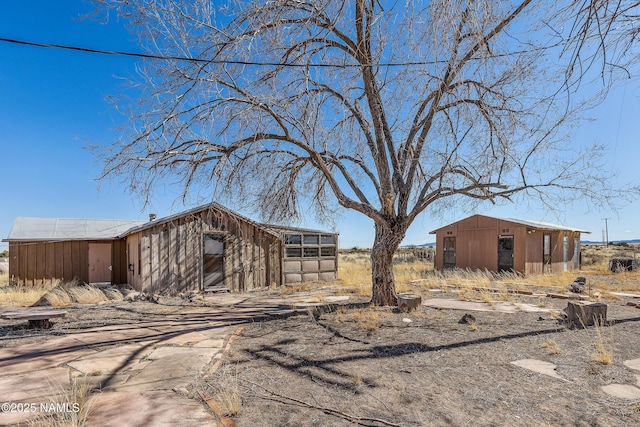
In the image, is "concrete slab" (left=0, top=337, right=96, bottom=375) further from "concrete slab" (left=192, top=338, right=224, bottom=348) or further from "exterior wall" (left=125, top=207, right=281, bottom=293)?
"exterior wall" (left=125, top=207, right=281, bottom=293)

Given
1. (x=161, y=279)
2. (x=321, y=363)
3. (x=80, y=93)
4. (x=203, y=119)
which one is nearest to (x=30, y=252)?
(x=161, y=279)

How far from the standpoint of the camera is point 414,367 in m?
3.93

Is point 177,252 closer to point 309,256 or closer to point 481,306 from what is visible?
point 309,256

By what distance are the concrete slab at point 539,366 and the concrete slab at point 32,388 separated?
4562mm

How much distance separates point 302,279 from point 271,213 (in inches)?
252

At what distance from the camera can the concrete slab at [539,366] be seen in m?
3.75

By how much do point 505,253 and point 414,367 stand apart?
15.4 meters

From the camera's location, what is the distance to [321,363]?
4.10 metres

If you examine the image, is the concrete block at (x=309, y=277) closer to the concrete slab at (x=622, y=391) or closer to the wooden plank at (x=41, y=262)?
the wooden plank at (x=41, y=262)

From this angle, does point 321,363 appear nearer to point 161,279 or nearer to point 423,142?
point 423,142

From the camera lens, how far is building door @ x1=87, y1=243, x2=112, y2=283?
15.7 meters

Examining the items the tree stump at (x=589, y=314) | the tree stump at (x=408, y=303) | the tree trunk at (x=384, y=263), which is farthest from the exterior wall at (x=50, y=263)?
the tree stump at (x=589, y=314)

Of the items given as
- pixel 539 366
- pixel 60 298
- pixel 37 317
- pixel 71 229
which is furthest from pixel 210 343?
pixel 71 229

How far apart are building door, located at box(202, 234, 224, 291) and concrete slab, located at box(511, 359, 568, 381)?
9.74m
